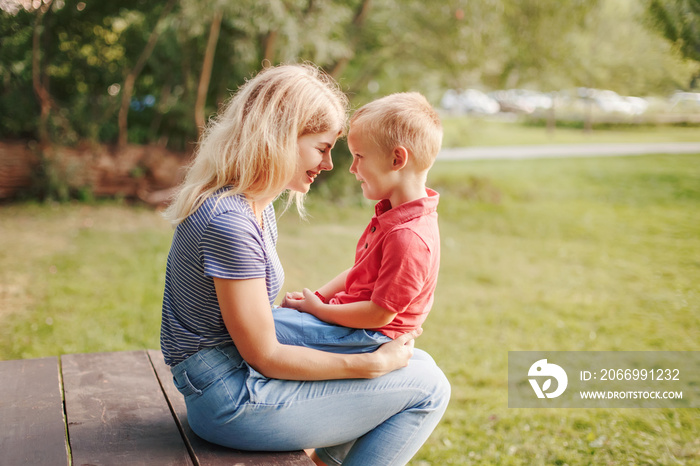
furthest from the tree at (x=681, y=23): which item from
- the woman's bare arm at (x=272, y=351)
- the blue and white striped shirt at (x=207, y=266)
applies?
the blue and white striped shirt at (x=207, y=266)

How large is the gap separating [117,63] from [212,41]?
1753 millimetres

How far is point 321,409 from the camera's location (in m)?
1.86

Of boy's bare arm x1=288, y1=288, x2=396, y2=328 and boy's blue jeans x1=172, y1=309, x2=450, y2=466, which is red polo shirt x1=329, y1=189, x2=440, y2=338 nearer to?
boy's bare arm x1=288, y1=288, x2=396, y2=328

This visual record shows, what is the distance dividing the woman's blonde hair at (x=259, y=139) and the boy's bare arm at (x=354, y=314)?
390 millimetres

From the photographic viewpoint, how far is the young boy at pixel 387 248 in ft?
6.11

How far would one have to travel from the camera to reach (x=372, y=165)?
2.06 metres

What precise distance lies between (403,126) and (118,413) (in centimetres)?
127

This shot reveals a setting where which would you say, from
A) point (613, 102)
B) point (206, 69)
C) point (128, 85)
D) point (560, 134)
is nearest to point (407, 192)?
point (206, 69)

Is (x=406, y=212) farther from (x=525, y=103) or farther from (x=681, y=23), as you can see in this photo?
(x=525, y=103)

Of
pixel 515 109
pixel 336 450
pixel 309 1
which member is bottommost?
pixel 515 109

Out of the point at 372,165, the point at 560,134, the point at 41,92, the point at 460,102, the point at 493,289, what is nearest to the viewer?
the point at 372,165

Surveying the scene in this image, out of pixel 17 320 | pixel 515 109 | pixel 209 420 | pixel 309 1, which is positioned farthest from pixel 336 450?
pixel 515 109

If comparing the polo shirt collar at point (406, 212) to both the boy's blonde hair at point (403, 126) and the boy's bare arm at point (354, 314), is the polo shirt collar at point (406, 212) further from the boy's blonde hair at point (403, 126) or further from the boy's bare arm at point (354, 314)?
the boy's bare arm at point (354, 314)

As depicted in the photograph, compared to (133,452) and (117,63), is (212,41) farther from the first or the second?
(133,452)
